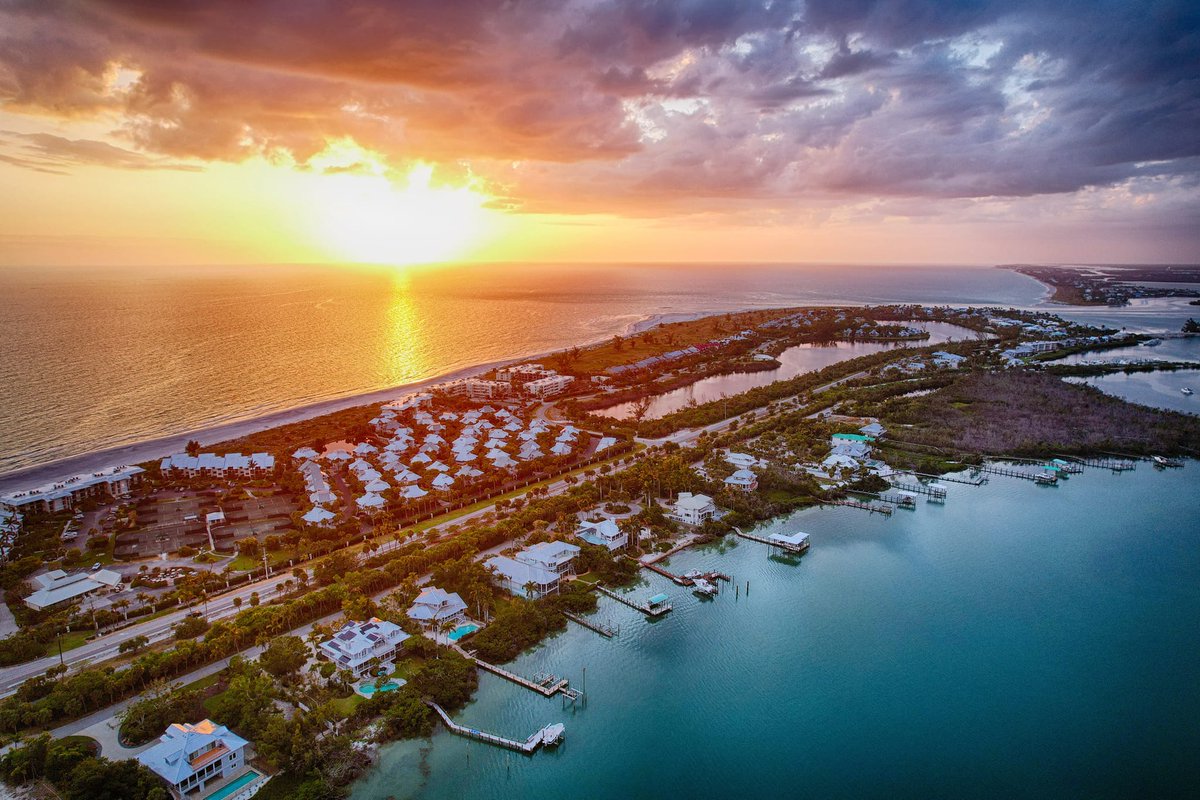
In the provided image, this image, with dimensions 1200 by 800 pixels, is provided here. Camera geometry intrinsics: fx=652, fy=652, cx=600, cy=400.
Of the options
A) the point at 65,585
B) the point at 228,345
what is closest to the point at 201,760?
the point at 65,585

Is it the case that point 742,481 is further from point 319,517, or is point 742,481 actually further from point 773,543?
point 319,517

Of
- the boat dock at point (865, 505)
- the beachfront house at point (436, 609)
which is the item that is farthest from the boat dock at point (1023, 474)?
the beachfront house at point (436, 609)

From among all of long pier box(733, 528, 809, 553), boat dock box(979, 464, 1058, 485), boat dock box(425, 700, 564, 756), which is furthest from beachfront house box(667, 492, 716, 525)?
boat dock box(979, 464, 1058, 485)

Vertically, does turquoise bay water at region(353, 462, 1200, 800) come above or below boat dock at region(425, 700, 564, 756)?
below

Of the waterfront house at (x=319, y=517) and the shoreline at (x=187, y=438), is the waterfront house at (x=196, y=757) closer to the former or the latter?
the waterfront house at (x=319, y=517)

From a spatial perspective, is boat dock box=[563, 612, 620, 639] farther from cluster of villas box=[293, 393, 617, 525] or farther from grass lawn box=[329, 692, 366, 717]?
cluster of villas box=[293, 393, 617, 525]
